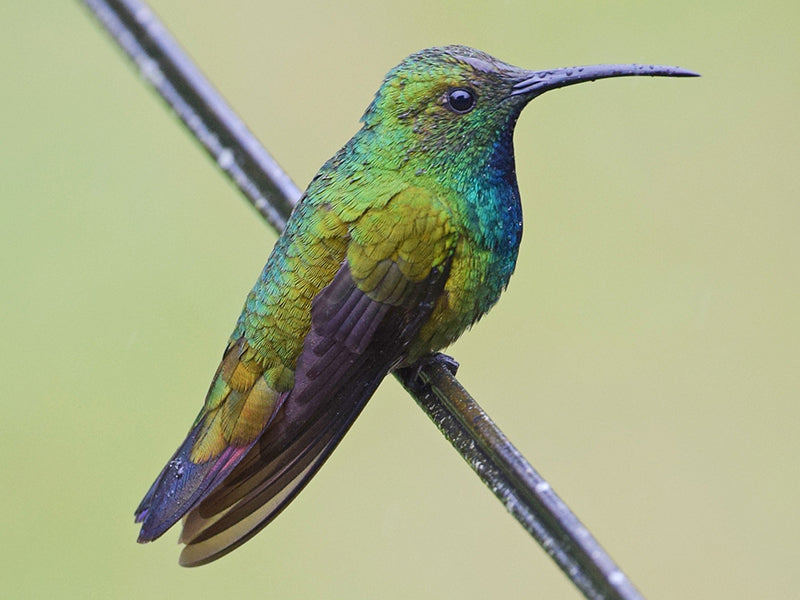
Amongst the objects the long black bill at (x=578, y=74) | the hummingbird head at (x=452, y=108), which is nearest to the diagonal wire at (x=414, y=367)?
the hummingbird head at (x=452, y=108)

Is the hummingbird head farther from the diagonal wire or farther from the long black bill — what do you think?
the diagonal wire

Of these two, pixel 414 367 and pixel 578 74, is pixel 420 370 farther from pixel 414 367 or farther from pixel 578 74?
pixel 578 74

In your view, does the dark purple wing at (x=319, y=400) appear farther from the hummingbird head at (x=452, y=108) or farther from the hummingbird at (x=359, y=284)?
the hummingbird head at (x=452, y=108)

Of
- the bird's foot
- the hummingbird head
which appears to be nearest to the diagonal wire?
the bird's foot

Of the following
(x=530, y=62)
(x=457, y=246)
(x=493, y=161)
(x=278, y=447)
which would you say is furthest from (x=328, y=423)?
(x=530, y=62)

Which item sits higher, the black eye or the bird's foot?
the black eye

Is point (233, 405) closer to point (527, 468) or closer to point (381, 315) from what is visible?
point (381, 315)

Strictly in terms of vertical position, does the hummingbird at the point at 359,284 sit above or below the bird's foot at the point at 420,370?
above

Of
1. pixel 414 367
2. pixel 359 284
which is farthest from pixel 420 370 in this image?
pixel 359 284
